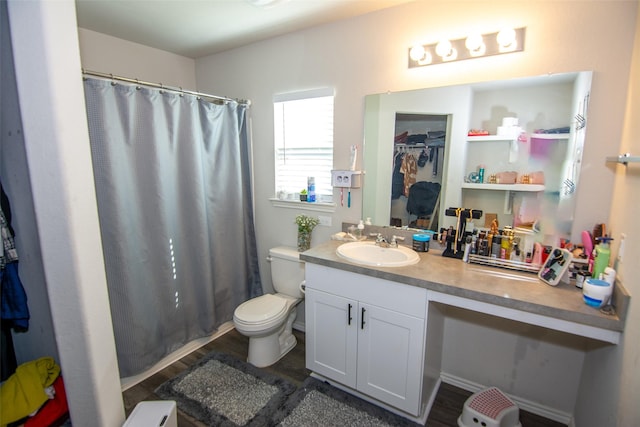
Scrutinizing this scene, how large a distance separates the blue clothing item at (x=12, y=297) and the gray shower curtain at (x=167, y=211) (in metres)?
0.41

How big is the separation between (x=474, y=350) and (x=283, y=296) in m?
1.41

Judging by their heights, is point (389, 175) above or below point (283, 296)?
above

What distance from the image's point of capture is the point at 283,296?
2482 millimetres

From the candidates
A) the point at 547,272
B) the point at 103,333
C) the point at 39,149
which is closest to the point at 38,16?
the point at 39,149

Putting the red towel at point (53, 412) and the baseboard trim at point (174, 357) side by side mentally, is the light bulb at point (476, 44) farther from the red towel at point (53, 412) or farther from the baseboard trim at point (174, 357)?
the red towel at point (53, 412)

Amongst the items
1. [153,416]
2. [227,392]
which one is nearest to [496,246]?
[227,392]

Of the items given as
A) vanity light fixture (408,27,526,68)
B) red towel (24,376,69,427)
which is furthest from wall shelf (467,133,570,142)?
red towel (24,376,69,427)

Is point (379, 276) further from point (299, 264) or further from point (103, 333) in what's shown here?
point (103, 333)

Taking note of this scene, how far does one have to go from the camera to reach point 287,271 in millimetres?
2479

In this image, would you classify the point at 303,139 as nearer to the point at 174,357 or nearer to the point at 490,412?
the point at 174,357

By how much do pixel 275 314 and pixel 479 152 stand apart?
1.69 m

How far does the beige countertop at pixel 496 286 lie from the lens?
1.21 meters

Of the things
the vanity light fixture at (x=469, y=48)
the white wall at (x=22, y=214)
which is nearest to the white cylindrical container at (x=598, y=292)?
the vanity light fixture at (x=469, y=48)

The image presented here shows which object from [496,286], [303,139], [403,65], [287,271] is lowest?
[287,271]
